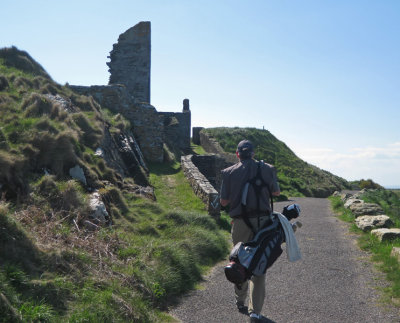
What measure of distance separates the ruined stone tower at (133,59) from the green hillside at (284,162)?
9.44 meters

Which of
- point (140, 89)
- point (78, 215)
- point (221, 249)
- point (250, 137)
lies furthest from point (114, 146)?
point (250, 137)

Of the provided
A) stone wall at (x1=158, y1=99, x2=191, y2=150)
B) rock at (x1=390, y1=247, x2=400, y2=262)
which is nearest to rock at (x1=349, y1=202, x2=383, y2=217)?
rock at (x1=390, y1=247, x2=400, y2=262)

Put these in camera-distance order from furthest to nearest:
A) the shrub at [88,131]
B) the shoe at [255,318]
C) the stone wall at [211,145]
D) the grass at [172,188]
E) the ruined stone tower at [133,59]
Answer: the stone wall at [211,145] → the ruined stone tower at [133,59] → the grass at [172,188] → the shrub at [88,131] → the shoe at [255,318]

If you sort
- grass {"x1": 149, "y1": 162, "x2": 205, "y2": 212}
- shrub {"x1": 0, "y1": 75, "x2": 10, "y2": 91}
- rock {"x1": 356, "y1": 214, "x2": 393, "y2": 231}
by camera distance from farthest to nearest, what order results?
grass {"x1": 149, "y1": 162, "x2": 205, "y2": 212} → shrub {"x1": 0, "y1": 75, "x2": 10, "y2": 91} → rock {"x1": 356, "y1": 214, "x2": 393, "y2": 231}

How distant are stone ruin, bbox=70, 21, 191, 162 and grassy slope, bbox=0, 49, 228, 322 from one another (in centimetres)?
803

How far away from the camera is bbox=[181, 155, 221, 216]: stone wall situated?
1212 cm

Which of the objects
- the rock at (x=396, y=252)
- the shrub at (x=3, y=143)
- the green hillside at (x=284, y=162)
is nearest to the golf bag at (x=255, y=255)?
the rock at (x=396, y=252)

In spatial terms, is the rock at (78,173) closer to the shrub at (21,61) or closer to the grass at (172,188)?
the grass at (172,188)

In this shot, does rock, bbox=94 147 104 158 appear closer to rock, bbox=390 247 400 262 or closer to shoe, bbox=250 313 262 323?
shoe, bbox=250 313 262 323

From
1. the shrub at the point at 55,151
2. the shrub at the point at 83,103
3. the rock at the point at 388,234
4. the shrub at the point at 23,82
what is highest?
the shrub at the point at 23,82

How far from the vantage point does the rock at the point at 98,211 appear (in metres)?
7.31

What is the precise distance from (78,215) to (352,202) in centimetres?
1190

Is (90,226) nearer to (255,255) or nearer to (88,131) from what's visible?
(255,255)

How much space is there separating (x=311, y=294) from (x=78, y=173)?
4.99m
